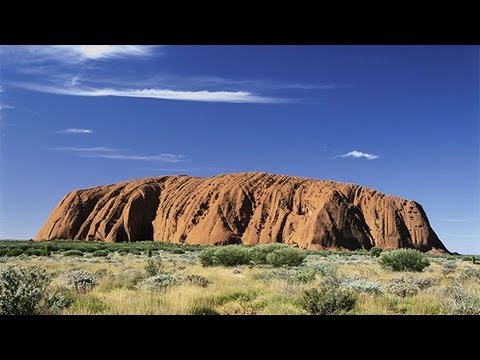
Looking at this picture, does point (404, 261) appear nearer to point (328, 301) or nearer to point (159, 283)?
point (159, 283)

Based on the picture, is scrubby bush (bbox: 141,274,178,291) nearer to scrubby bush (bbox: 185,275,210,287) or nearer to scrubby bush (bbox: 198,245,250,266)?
scrubby bush (bbox: 185,275,210,287)

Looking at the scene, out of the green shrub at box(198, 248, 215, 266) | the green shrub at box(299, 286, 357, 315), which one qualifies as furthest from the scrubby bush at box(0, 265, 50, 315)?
the green shrub at box(198, 248, 215, 266)

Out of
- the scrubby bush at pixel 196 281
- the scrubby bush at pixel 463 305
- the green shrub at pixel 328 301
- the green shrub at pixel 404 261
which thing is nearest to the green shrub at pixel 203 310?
the green shrub at pixel 328 301

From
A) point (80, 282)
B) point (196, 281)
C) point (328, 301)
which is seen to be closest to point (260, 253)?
point (196, 281)

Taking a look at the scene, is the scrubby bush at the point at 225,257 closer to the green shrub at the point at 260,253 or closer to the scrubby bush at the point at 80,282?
the green shrub at the point at 260,253

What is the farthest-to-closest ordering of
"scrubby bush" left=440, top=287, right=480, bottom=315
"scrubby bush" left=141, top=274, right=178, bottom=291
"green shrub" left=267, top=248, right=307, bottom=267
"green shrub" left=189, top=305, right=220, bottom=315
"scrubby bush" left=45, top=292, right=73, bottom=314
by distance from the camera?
"green shrub" left=267, top=248, right=307, bottom=267, "scrubby bush" left=141, top=274, right=178, bottom=291, "green shrub" left=189, top=305, right=220, bottom=315, "scrubby bush" left=440, top=287, right=480, bottom=315, "scrubby bush" left=45, top=292, right=73, bottom=314

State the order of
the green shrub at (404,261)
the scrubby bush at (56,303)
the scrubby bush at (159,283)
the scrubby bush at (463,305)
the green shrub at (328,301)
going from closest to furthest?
1. the scrubby bush at (56,303)
2. the scrubby bush at (463,305)
3. the green shrub at (328,301)
4. the scrubby bush at (159,283)
5. the green shrub at (404,261)

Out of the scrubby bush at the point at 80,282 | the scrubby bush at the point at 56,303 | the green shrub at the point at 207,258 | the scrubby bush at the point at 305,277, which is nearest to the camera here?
the scrubby bush at the point at 56,303
